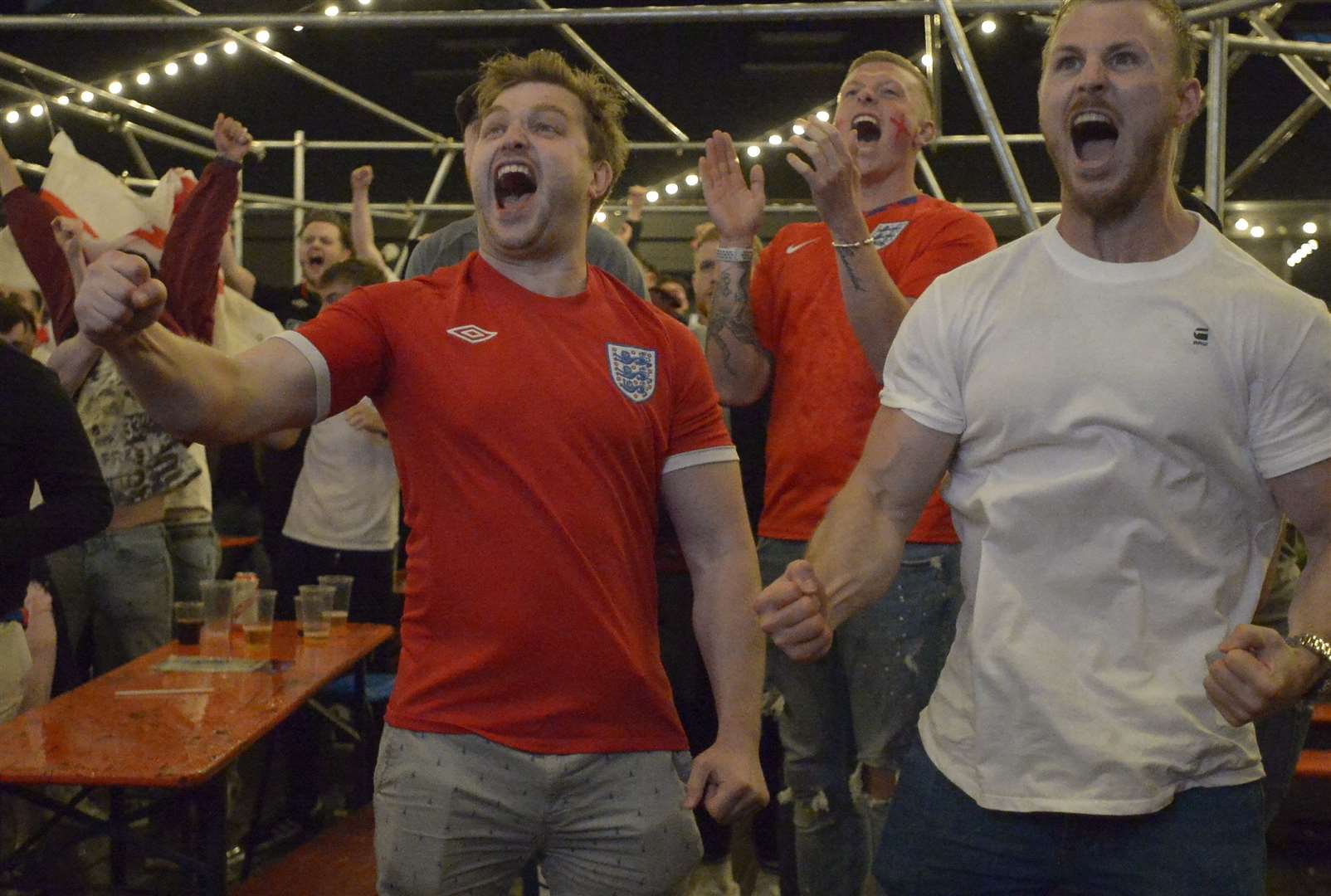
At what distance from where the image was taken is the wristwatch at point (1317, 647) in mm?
1769

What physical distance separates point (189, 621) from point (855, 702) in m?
2.07

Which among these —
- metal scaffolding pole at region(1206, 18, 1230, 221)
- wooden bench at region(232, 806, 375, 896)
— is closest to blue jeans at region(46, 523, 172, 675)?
wooden bench at region(232, 806, 375, 896)

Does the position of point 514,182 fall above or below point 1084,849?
above

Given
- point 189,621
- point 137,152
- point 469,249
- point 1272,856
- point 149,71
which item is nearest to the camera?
point 469,249

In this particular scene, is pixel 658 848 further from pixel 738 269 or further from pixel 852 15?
pixel 852 15

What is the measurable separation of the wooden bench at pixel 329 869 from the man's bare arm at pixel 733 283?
1.46 m

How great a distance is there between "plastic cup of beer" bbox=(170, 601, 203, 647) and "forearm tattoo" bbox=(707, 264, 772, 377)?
1786 mm

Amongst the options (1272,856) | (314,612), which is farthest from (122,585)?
(1272,856)

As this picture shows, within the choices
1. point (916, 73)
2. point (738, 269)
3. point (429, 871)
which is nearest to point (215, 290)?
A: point (738, 269)

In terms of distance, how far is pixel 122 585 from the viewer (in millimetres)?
4480

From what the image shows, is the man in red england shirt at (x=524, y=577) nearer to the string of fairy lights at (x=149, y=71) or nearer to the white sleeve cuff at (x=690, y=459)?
the white sleeve cuff at (x=690, y=459)

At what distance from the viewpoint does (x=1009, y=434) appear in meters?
1.93

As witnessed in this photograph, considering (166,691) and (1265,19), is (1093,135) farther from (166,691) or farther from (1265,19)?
(1265,19)

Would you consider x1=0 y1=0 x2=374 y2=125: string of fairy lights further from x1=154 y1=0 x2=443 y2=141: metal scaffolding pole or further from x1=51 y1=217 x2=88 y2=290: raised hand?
x1=51 y1=217 x2=88 y2=290: raised hand
